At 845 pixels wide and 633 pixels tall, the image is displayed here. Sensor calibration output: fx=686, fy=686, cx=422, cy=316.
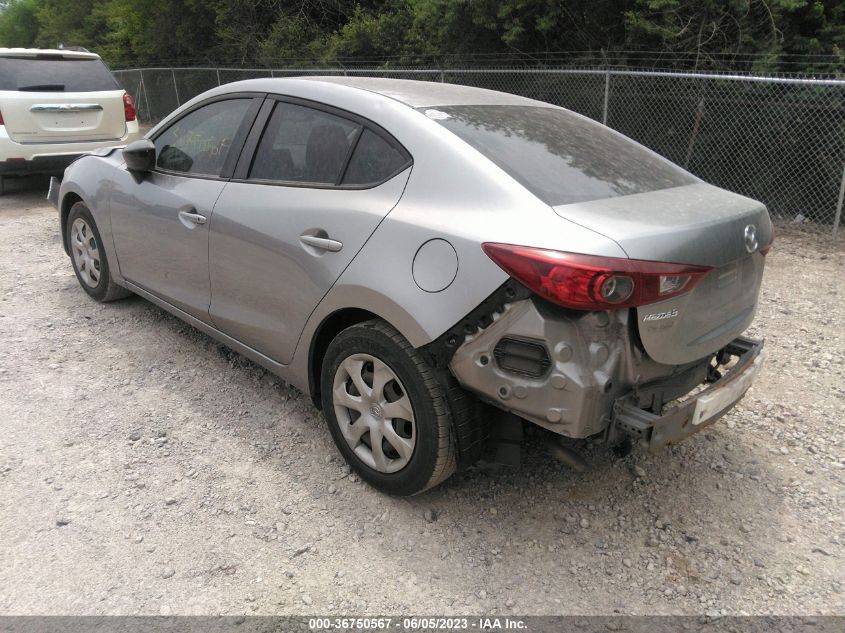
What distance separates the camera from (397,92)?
3.17 meters

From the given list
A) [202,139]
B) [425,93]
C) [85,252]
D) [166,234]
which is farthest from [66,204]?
[425,93]

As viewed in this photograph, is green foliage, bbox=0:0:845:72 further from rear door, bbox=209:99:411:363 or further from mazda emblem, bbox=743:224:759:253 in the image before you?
rear door, bbox=209:99:411:363

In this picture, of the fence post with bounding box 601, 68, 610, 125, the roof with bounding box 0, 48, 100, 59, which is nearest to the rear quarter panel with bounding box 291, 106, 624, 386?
the fence post with bounding box 601, 68, 610, 125

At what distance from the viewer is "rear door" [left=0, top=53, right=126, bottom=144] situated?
7.95m

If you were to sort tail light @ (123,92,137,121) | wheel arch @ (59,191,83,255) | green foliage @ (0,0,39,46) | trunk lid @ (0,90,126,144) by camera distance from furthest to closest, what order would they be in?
green foliage @ (0,0,39,46), tail light @ (123,92,137,121), trunk lid @ (0,90,126,144), wheel arch @ (59,191,83,255)

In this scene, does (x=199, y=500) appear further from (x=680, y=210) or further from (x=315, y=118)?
(x=680, y=210)

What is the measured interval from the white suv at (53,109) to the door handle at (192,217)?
18.1 feet

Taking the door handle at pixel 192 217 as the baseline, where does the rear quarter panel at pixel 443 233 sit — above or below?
above

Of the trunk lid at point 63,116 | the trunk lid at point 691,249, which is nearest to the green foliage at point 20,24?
the trunk lid at point 63,116

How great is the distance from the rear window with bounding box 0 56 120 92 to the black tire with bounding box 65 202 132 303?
3.92 meters

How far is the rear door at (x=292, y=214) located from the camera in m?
2.89

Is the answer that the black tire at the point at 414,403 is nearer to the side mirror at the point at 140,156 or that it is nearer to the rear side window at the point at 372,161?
the rear side window at the point at 372,161

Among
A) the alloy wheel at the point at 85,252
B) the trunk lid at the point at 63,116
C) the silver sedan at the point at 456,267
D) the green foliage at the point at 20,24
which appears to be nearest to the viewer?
the silver sedan at the point at 456,267

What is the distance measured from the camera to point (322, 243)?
116 inches
